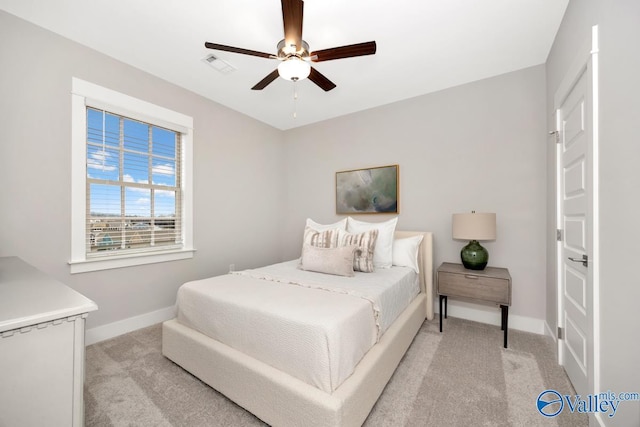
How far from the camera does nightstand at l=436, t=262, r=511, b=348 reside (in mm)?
2324

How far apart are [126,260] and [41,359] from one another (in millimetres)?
2038

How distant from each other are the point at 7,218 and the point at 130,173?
948 mm

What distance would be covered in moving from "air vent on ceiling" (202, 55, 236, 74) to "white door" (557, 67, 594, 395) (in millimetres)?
2810

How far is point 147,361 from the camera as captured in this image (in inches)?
82.8

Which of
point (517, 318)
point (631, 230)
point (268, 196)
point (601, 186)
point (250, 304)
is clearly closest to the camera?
point (631, 230)

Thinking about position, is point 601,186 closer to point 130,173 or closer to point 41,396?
point 41,396

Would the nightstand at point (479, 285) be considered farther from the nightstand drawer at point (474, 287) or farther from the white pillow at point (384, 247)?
the white pillow at point (384, 247)

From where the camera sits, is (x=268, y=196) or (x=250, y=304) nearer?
(x=250, y=304)

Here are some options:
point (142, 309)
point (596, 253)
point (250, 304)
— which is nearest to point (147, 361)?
point (142, 309)

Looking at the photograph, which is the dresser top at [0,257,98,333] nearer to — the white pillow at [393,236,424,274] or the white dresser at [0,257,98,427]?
the white dresser at [0,257,98,427]

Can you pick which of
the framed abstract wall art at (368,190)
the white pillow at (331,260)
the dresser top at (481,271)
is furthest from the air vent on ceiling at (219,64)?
the dresser top at (481,271)

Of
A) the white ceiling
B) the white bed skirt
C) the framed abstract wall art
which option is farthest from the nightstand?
the white ceiling

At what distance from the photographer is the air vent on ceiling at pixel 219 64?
2514 mm

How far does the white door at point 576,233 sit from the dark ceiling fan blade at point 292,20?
172 cm
